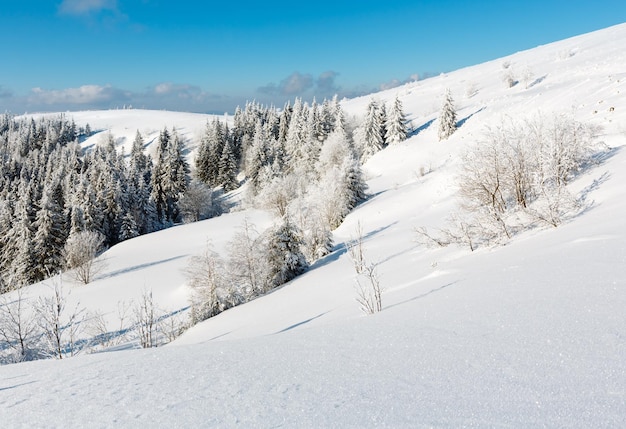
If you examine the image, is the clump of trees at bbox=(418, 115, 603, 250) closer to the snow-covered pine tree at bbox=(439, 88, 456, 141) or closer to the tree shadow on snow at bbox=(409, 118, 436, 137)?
the snow-covered pine tree at bbox=(439, 88, 456, 141)

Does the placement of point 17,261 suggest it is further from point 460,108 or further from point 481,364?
point 460,108

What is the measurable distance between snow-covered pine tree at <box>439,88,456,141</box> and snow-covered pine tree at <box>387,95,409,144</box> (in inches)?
290

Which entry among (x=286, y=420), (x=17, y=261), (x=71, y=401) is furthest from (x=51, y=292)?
(x=286, y=420)

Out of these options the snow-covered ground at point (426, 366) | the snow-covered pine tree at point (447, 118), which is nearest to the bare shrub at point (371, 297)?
the snow-covered ground at point (426, 366)

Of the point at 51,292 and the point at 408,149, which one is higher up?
the point at 408,149

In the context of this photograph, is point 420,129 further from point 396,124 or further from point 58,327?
point 58,327

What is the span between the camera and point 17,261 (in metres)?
39.8

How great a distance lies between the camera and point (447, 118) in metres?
46.5

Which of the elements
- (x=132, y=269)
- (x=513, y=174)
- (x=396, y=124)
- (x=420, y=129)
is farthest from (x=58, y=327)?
(x=420, y=129)

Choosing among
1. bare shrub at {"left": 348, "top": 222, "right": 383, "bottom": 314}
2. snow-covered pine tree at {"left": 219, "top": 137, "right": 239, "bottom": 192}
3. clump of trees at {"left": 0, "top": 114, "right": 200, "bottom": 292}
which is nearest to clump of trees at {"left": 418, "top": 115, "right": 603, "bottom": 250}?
bare shrub at {"left": 348, "top": 222, "right": 383, "bottom": 314}

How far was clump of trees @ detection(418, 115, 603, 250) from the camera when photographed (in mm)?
12531

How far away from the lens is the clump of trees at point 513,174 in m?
12.5

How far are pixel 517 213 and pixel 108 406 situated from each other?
13.2 m

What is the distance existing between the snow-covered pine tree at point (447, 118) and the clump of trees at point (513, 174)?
33.4m
